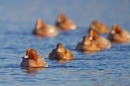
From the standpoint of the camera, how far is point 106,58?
2320 centimetres

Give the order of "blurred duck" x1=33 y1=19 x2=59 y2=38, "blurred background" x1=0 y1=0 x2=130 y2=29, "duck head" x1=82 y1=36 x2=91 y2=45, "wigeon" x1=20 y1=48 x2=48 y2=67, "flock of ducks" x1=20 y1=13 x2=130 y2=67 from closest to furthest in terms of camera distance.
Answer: "wigeon" x1=20 y1=48 x2=48 y2=67 < "flock of ducks" x1=20 y1=13 x2=130 y2=67 < "duck head" x1=82 y1=36 x2=91 y2=45 < "blurred duck" x1=33 y1=19 x2=59 y2=38 < "blurred background" x1=0 y1=0 x2=130 y2=29

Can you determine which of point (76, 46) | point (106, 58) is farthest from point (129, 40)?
point (106, 58)

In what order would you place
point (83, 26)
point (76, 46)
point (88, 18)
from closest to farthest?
point (76, 46) → point (83, 26) → point (88, 18)

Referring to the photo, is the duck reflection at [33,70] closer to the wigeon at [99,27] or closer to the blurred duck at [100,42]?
the blurred duck at [100,42]

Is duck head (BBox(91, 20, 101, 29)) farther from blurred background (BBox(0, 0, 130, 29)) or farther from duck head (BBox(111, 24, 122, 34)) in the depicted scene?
duck head (BBox(111, 24, 122, 34))

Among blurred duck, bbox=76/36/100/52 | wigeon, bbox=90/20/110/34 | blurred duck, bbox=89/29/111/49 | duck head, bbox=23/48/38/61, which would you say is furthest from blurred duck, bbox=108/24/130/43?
duck head, bbox=23/48/38/61

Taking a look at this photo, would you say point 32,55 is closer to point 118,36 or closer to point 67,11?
point 118,36

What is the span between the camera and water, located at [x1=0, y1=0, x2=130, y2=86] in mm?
18500

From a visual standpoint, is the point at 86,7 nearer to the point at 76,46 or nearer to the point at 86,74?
the point at 76,46

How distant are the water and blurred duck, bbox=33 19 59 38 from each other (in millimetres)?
480

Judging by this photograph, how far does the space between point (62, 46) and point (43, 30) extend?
35.4 ft

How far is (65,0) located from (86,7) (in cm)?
411

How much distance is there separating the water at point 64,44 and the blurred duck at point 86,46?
30 cm

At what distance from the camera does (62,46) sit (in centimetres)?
2320
